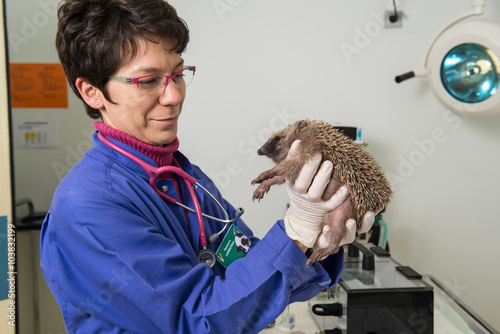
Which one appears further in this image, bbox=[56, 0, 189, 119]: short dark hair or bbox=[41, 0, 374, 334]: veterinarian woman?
bbox=[56, 0, 189, 119]: short dark hair

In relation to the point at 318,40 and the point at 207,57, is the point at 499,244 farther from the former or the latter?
the point at 207,57

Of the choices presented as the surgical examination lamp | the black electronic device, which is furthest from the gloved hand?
the surgical examination lamp

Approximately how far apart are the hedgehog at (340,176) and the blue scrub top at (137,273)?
7.5 inches

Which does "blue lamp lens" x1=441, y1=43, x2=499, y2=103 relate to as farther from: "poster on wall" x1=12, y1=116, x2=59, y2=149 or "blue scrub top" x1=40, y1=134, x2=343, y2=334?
"poster on wall" x1=12, y1=116, x2=59, y2=149

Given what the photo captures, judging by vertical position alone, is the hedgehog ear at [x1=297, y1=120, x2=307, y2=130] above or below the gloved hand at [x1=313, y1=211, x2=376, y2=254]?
above

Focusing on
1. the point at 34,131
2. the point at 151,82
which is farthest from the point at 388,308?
the point at 34,131

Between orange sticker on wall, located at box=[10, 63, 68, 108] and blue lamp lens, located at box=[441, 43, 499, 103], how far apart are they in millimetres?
2370

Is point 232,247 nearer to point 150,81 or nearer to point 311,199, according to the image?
point 311,199

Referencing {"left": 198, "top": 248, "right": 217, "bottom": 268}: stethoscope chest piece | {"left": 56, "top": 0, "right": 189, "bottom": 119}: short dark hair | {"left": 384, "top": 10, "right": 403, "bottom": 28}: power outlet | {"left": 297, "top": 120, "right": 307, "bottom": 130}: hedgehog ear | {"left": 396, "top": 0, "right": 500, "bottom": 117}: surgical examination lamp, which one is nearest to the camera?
{"left": 56, "top": 0, "right": 189, "bottom": 119}: short dark hair

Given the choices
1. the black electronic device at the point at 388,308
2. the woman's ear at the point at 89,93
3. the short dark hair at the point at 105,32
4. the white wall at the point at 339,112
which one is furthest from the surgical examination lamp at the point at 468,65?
the woman's ear at the point at 89,93

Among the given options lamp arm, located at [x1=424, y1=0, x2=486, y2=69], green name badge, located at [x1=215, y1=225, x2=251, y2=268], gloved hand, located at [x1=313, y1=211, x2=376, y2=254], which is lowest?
green name badge, located at [x1=215, y1=225, x2=251, y2=268]

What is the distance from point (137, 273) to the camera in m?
0.87

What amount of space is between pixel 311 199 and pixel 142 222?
18.5 inches

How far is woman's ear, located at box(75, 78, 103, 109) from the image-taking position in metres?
1.14
